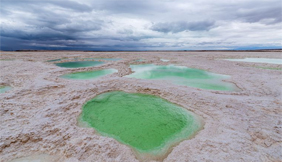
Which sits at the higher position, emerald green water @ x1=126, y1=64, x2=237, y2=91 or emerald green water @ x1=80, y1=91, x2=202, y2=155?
emerald green water @ x1=126, y1=64, x2=237, y2=91

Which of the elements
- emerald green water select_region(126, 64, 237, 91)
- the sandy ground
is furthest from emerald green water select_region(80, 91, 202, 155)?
emerald green water select_region(126, 64, 237, 91)

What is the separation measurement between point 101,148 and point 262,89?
11.8 metres

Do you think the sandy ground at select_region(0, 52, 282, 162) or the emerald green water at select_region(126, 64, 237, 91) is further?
the emerald green water at select_region(126, 64, 237, 91)

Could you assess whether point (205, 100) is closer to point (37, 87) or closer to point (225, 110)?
point (225, 110)

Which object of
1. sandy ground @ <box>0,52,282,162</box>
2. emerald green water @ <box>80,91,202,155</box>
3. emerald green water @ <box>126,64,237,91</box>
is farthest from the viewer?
emerald green water @ <box>126,64,237,91</box>

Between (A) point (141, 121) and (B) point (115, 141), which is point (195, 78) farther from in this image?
(B) point (115, 141)

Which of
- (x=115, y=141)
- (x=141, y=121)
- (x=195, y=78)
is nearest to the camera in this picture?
(x=115, y=141)

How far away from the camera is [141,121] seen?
21.3 ft

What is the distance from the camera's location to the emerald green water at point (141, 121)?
5.19m

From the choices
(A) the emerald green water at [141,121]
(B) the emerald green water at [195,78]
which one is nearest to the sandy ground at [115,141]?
(A) the emerald green water at [141,121]

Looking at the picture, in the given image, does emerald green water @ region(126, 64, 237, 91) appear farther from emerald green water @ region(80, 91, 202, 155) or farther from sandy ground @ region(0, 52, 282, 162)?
emerald green water @ region(80, 91, 202, 155)

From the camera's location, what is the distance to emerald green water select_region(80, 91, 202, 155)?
5.19 metres

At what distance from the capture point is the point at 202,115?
693 centimetres

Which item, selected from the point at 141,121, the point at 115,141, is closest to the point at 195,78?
the point at 141,121
